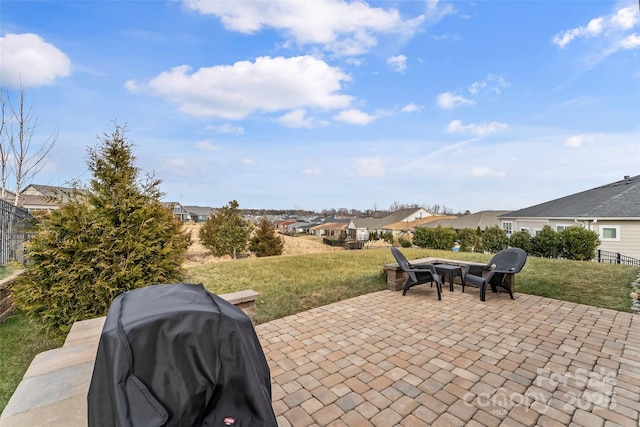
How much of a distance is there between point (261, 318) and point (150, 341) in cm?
369

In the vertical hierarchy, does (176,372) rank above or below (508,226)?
above

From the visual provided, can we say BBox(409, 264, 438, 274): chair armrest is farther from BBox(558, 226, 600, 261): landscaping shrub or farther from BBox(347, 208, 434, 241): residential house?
BBox(347, 208, 434, 241): residential house

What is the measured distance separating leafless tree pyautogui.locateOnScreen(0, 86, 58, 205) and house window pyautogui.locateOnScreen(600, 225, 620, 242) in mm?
22505

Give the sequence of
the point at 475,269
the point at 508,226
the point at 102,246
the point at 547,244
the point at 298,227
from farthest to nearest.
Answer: the point at 298,227
the point at 508,226
the point at 547,244
the point at 475,269
the point at 102,246

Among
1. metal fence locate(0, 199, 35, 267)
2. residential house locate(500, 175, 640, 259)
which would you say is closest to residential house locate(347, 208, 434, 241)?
residential house locate(500, 175, 640, 259)

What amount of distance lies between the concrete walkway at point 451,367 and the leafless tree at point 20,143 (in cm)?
1032

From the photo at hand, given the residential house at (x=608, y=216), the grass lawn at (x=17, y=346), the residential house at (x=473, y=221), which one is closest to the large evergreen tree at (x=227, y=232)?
the grass lawn at (x=17, y=346)

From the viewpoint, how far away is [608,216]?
13.4 metres

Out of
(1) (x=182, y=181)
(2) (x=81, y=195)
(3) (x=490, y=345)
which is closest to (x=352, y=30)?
(2) (x=81, y=195)

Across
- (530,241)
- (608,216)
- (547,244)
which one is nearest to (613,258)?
(608,216)

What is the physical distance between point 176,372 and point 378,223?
4801 centimetres

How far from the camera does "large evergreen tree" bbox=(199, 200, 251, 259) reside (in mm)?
18312

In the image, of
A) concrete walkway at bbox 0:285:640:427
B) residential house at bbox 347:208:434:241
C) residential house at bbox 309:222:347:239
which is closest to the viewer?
concrete walkway at bbox 0:285:640:427

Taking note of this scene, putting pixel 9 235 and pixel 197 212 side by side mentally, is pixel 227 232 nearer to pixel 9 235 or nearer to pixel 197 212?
pixel 9 235
